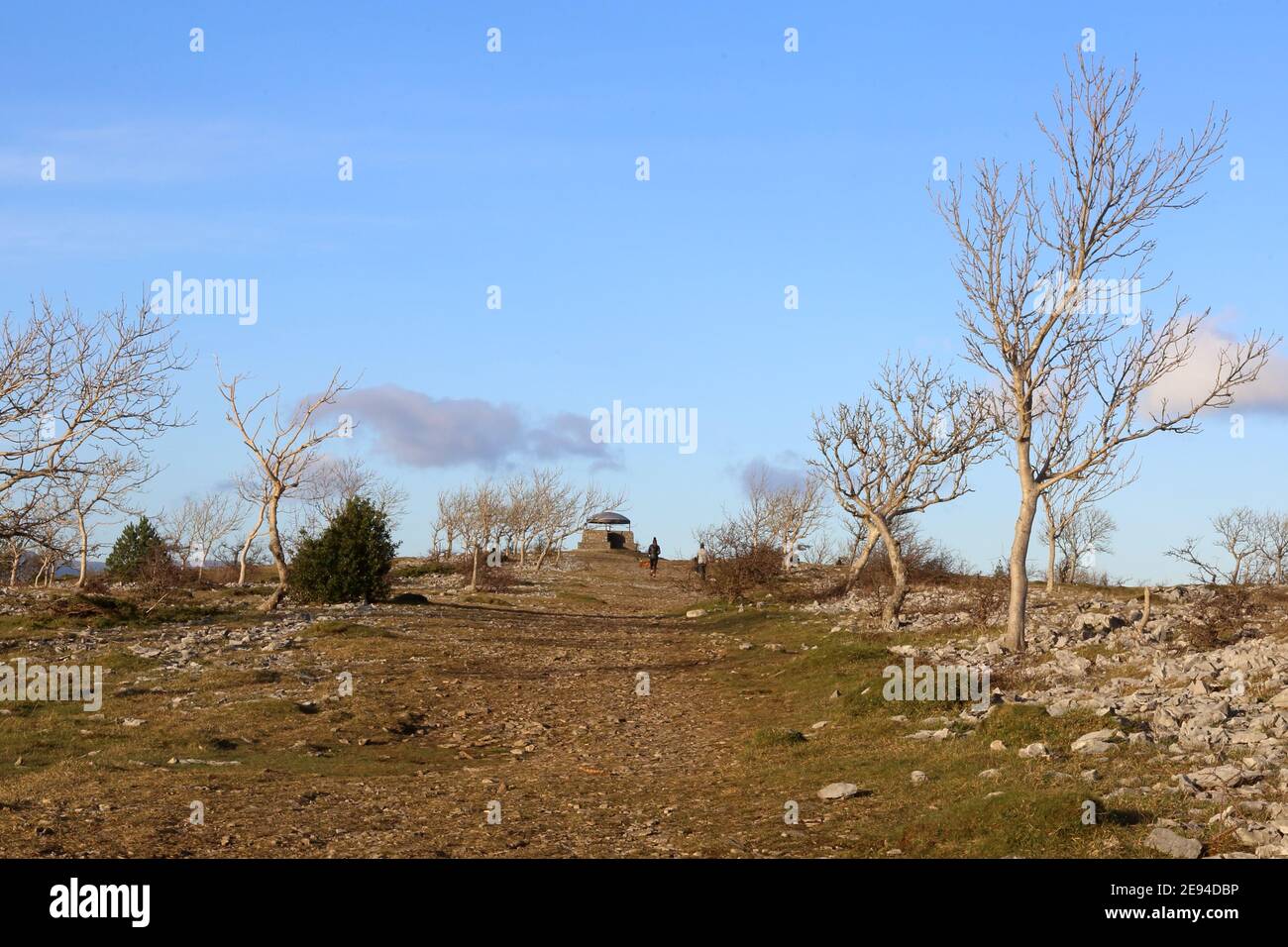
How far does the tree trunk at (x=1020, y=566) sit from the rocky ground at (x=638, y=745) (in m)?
0.40

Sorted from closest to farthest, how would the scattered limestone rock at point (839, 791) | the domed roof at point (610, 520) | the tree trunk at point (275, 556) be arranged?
the scattered limestone rock at point (839, 791)
the tree trunk at point (275, 556)
the domed roof at point (610, 520)

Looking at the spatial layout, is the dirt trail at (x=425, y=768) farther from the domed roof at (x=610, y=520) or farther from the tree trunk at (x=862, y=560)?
the domed roof at (x=610, y=520)

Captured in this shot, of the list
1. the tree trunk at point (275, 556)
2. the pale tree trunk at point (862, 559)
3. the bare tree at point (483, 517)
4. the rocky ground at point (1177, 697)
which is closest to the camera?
the rocky ground at point (1177, 697)

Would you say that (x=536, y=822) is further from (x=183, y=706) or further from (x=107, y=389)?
(x=107, y=389)

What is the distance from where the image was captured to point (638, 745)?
15.0m

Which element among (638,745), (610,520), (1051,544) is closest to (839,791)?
(638,745)

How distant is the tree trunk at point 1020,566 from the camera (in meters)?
19.1

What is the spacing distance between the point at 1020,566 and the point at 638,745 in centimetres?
793

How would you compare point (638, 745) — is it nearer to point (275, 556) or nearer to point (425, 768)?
point (425, 768)

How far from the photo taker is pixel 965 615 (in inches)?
1088

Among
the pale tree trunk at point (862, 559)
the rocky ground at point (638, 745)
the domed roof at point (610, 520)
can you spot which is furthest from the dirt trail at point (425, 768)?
the domed roof at point (610, 520)

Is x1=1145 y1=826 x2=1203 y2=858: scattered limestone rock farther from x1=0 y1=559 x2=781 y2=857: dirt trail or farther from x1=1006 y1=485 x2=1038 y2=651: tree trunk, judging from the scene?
x1=1006 y1=485 x2=1038 y2=651: tree trunk

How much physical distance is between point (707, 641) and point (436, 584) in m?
23.6
